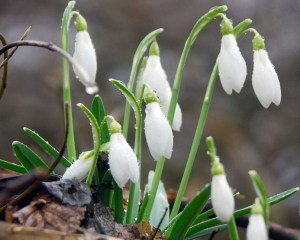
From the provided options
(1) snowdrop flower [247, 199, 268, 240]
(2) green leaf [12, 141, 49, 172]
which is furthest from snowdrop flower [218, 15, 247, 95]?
(2) green leaf [12, 141, 49, 172]

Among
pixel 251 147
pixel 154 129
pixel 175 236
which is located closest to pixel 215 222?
pixel 175 236

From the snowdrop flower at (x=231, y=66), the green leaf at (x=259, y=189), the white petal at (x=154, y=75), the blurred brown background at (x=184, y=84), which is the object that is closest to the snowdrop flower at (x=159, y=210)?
the white petal at (x=154, y=75)

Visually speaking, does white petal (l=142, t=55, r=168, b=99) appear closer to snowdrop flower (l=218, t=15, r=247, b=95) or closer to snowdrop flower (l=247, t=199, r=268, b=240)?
snowdrop flower (l=218, t=15, r=247, b=95)

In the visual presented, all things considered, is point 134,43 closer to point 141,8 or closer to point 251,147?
point 141,8

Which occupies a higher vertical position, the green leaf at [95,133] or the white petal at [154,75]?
the white petal at [154,75]

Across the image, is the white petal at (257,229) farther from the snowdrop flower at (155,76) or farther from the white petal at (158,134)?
the snowdrop flower at (155,76)

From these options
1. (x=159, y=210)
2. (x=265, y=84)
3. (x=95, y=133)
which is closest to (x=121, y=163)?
(x=95, y=133)
